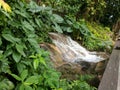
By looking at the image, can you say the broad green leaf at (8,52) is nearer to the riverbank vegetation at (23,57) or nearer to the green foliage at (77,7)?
the riverbank vegetation at (23,57)

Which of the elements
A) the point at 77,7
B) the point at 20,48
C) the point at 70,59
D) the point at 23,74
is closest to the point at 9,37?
the point at 20,48

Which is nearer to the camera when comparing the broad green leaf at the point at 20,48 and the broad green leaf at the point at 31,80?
the broad green leaf at the point at 31,80

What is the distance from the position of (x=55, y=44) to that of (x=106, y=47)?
2859mm

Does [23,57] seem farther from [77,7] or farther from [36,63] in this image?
[77,7]

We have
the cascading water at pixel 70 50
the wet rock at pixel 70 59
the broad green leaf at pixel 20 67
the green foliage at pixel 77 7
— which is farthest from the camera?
the green foliage at pixel 77 7

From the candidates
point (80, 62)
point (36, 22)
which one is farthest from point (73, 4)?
point (36, 22)

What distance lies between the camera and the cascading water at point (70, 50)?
23.4ft

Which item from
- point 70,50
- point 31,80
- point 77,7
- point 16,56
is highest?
point 16,56

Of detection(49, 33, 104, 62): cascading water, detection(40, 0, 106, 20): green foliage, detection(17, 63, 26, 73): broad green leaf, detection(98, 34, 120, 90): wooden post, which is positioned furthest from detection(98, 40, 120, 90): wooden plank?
detection(40, 0, 106, 20): green foliage

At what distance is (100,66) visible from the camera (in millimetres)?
5773

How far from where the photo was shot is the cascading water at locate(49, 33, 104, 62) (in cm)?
714

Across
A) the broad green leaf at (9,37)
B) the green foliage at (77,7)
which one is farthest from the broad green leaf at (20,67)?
the green foliage at (77,7)

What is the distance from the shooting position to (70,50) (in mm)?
7680

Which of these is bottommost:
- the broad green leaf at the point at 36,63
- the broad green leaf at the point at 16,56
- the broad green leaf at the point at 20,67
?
the broad green leaf at the point at 20,67
